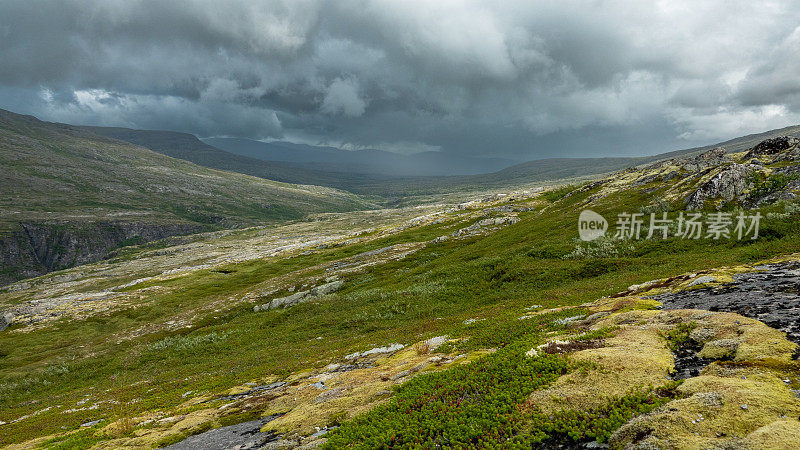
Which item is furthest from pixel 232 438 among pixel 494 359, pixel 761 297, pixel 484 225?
pixel 484 225

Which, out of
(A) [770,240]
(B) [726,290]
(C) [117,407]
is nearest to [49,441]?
(C) [117,407]

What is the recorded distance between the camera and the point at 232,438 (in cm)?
1602

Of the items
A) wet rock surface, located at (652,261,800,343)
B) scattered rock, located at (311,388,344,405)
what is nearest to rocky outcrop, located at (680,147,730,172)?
wet rock surface, located at (652,261,800,343)

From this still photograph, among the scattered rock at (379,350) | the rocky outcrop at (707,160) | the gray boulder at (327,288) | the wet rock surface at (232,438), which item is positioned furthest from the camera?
the rocky outcrop at (707,160)

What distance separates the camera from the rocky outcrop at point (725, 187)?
5762 centimetres

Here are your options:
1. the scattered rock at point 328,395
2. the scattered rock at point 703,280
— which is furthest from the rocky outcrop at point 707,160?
the scattered rock at point 328,395

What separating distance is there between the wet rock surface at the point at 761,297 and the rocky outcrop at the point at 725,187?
44.9 m

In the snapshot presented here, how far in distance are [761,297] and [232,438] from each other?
93.5 feet

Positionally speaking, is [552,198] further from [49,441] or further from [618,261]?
[49,441]

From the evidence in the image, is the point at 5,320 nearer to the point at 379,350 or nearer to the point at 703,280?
the point at 379,350

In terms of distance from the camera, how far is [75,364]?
180ft

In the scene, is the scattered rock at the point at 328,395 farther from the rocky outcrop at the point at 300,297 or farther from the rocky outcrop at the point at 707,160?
the rocky outcrop at the point at 707,160

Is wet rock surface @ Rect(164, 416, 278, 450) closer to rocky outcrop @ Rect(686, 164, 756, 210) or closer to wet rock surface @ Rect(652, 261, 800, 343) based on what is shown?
wet rock surface @ Rect(652, 261, 800, 343)

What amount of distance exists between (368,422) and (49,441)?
79.3ft
